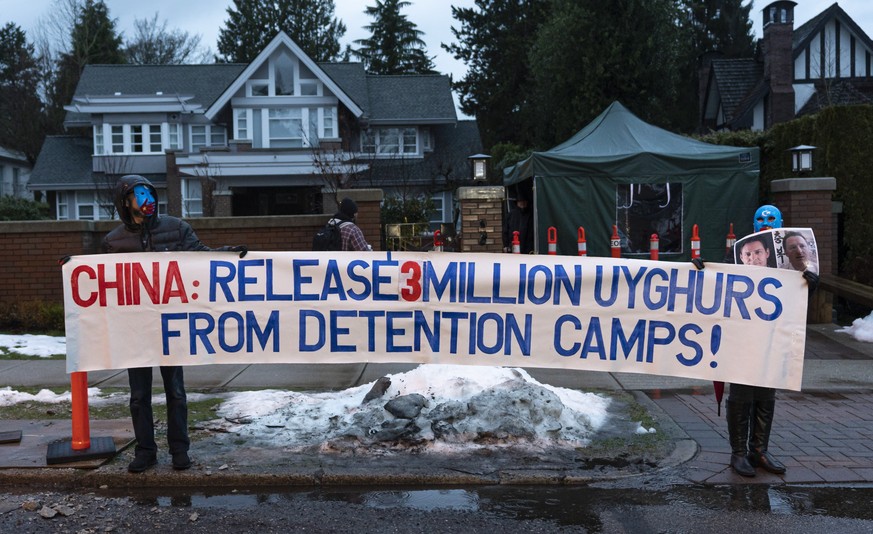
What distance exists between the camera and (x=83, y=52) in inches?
1882

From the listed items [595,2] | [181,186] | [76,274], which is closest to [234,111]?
[181,186]

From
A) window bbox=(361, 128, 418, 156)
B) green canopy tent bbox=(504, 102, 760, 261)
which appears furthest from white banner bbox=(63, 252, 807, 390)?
window bbox=(361, 128, 418, 156)

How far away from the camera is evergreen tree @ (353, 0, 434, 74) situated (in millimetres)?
50750

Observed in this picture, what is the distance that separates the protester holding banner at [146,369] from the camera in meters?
5.38

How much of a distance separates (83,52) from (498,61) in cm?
2392

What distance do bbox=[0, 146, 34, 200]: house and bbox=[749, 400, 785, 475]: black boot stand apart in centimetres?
4373

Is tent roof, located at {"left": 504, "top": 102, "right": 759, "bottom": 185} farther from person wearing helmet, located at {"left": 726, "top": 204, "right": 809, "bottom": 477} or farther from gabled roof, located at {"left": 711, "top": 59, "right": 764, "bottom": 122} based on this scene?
gabled roof, located at {"left": 711, "top": 59, "right": 764, "bottom": 122}

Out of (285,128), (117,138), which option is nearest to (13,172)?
(117,138)

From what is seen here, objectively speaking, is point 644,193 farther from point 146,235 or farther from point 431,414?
point 146,235

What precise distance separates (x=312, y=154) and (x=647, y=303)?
25766 millimetres

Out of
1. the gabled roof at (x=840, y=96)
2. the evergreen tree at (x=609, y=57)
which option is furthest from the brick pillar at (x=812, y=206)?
the evergreen tree at (x=609, y=57)

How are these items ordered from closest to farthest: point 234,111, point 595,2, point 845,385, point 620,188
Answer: point 845,385, point 620,188, point 595,2, point 234,111

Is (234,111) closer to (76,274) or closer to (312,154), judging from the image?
(312,154)

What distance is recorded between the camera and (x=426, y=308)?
5.87 m
